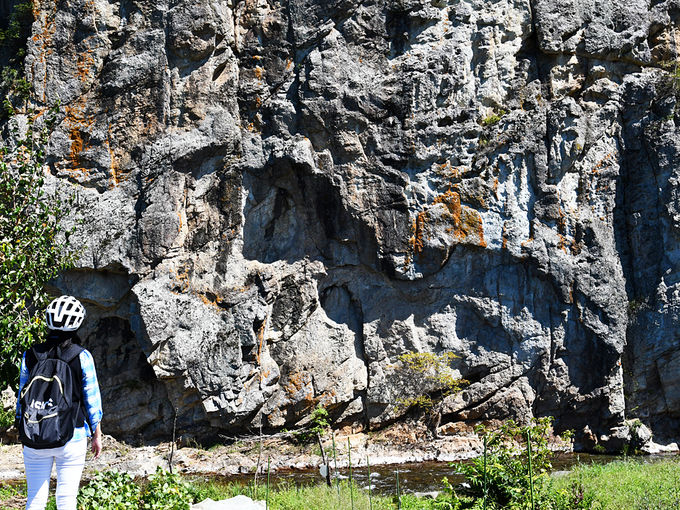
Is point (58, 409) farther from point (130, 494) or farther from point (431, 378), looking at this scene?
point (431, 378)

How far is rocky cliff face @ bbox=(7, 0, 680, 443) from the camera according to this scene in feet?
49.6

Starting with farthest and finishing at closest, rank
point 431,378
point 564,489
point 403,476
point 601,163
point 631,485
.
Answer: point 601,163 → point 431,378 → point 403,476 → point 631,485 → point 564,489

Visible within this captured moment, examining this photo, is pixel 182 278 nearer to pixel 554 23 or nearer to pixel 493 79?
pixel 493 79

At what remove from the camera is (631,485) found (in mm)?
8109

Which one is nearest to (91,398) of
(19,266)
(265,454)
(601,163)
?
(19,266)

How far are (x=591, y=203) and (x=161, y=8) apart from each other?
11.9 meters

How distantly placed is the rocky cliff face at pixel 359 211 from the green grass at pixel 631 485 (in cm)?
542

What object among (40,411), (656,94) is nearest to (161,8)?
(656,94)

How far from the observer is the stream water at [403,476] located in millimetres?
11102

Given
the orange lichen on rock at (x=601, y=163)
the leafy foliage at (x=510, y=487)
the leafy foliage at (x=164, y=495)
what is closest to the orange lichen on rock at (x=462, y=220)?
the orange lichen on rock at (x=601, y=163)

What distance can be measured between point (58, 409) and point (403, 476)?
9.55 metres

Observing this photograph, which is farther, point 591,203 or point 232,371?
point 591,203

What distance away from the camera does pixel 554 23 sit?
1669 centimetres

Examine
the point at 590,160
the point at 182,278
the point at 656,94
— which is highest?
the point at 656,94
